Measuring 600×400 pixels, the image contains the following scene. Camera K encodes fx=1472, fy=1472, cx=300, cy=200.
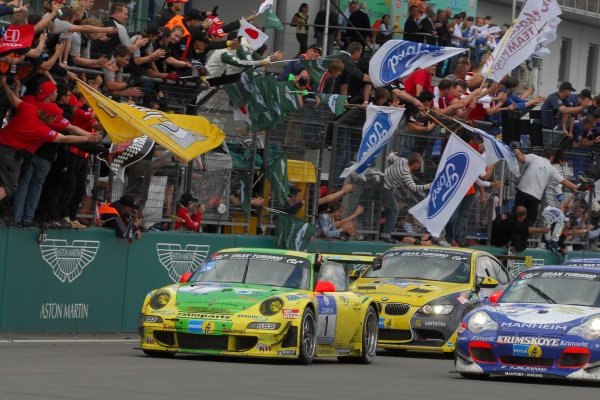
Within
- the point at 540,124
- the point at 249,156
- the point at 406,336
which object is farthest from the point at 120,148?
the point at 540,124

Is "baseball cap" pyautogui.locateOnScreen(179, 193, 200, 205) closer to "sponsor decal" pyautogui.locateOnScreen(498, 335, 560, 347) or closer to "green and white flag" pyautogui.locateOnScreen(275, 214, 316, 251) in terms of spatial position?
"green and white flag" pyautogui.locateOnScreen(275, 214, 316, 251)

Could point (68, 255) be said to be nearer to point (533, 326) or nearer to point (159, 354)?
point (159, 354)

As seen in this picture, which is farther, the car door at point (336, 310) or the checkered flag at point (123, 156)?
the checkered flag at point (123, 156)

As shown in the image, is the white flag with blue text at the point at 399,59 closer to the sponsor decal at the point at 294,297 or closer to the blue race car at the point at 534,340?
the sponsor decal at the point at 294,297

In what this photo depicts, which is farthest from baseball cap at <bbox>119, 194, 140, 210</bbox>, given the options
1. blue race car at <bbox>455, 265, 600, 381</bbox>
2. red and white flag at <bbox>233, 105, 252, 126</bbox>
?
blue race car at <bbox>455, 265, 600, 381</bbox>

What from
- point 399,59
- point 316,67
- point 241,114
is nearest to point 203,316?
point 241,114

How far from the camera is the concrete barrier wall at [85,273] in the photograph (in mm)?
18016

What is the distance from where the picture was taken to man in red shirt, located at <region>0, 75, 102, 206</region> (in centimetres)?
1727

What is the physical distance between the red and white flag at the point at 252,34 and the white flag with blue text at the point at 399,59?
1.83m

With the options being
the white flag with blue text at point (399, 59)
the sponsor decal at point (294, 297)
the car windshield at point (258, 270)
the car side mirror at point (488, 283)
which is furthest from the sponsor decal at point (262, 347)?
the white flag with blue text at point (399, 59)

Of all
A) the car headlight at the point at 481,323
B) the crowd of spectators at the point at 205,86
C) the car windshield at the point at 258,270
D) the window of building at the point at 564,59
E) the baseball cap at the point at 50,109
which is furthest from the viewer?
the window of building at the point at 564,59

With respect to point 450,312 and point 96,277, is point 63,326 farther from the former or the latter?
point 450,312

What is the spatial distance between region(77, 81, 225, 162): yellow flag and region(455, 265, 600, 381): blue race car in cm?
556

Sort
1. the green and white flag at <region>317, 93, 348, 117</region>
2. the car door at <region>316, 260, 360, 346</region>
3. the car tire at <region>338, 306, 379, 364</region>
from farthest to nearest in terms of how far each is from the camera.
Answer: the green and white flag at <region>317, 93, 348, 117</region>, the car tire at <region>338, 306, 379, 364</region>, the car door at <region>316, 260, 360, 346</region>
